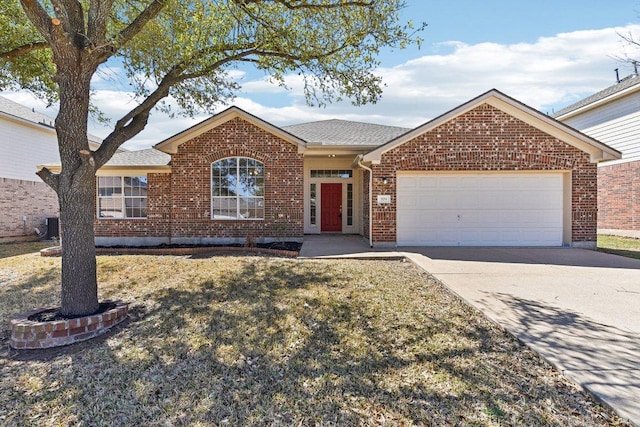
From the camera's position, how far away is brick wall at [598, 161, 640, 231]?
1525 centimetres

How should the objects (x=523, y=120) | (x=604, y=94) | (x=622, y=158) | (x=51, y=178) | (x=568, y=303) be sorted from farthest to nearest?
1. (x=604, y=94)
2. (x=622, y=158)
3. (x=523, y=120)
4. (x=568, y=303)
5. (x=51, y=178)

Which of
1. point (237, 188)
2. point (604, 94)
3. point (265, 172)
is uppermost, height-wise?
point (604, 94)

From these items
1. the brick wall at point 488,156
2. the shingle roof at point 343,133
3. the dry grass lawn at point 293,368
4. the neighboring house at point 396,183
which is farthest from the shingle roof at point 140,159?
the brick wall at point 488,156

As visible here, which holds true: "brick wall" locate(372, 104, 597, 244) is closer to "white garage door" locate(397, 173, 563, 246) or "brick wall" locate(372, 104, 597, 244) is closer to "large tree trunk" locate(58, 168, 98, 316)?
"white garage door" locate(397, 173, 563, 246)

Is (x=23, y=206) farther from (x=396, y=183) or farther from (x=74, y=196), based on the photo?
(x=396, y=183)

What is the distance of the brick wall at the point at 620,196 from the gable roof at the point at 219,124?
1408 centimetres

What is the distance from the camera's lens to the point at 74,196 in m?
5.43

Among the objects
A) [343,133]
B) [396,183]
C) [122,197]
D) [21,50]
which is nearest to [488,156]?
[396,183]

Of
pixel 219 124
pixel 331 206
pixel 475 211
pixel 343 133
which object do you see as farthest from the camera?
pixel 331 206

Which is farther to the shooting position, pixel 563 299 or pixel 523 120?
pixel 523 120

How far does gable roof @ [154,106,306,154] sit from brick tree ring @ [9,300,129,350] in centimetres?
798

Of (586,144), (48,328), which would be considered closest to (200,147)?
(48,328)

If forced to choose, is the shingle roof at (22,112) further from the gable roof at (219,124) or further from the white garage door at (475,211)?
the white garage door at (475,211)

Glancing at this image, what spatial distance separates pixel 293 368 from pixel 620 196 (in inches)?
723
